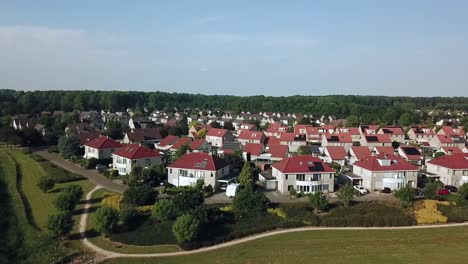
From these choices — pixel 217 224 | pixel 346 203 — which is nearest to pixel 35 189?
pixel 217 224

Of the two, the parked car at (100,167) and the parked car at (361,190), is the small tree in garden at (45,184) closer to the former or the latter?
the parked car at (100,167)

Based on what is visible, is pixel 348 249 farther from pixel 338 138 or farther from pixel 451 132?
pixel 451 132

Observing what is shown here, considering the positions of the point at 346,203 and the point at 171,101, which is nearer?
the point at 346,203

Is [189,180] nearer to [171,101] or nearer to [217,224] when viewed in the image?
[217,224]

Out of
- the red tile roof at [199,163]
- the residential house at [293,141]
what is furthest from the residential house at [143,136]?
the red tile roof at [199,163]

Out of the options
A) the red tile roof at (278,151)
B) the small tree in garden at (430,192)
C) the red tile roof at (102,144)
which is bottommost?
the small tree in garden at (430,192)

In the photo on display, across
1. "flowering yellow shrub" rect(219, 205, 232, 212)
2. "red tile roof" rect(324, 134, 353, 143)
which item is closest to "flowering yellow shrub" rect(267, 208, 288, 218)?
"flowering yellow shrub" rect(219, 205, 232, 212)

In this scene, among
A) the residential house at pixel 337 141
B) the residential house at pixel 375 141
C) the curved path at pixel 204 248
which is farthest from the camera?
the residential house at pixel 337 141
